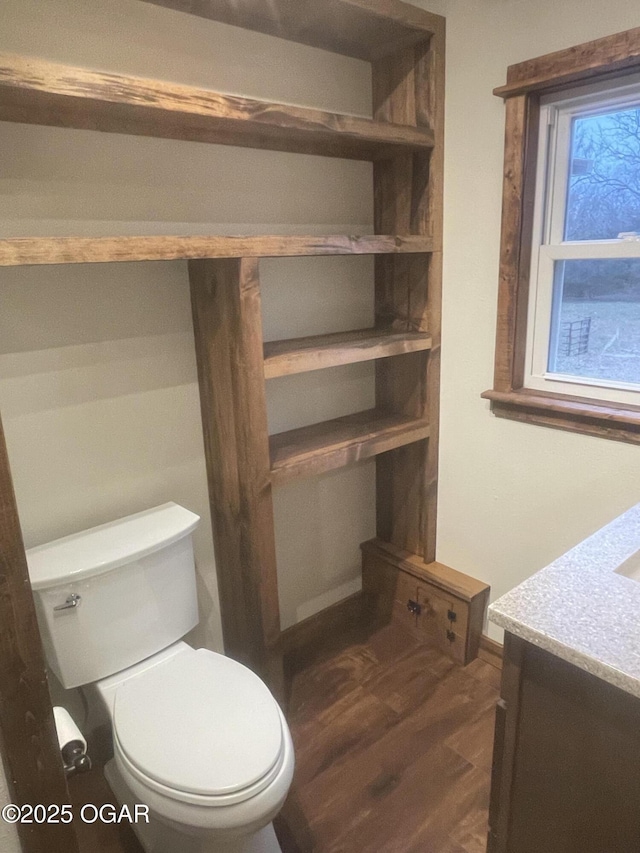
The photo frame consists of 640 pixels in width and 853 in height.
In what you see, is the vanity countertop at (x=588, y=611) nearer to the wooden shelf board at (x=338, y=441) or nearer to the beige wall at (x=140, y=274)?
the wooden shelf board at (x=338, y=441)

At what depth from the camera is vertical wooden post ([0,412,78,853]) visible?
3.51 feet

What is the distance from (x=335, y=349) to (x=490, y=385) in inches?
22.9

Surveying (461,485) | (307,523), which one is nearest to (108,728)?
(307,523)

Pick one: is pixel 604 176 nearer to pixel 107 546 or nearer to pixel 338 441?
pixel 338 441

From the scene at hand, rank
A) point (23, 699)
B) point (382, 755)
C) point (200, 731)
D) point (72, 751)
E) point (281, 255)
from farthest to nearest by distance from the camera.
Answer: point (382, 755), point (281, 255), point (200, 731), point (72, 751), point (23, 699)

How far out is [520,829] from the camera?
112cm

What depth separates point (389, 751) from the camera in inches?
71.4

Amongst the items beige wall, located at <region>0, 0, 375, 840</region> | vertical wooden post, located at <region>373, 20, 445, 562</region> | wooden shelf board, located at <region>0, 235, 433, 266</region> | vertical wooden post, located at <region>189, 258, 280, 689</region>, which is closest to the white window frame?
vertical wooden post, located at <region>373, 20, 445, 562</region>

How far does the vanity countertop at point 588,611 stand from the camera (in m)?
0.88

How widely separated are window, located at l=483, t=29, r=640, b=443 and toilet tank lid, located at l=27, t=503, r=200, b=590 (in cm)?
111

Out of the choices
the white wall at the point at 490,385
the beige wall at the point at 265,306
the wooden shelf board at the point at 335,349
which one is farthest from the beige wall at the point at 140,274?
the white wall at the point at 490,385

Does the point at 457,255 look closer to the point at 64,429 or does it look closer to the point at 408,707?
the point at 64,429

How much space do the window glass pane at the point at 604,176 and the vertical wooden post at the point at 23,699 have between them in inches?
65.2

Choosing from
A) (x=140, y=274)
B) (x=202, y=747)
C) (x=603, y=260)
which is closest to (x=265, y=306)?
(x=140, y=274)
